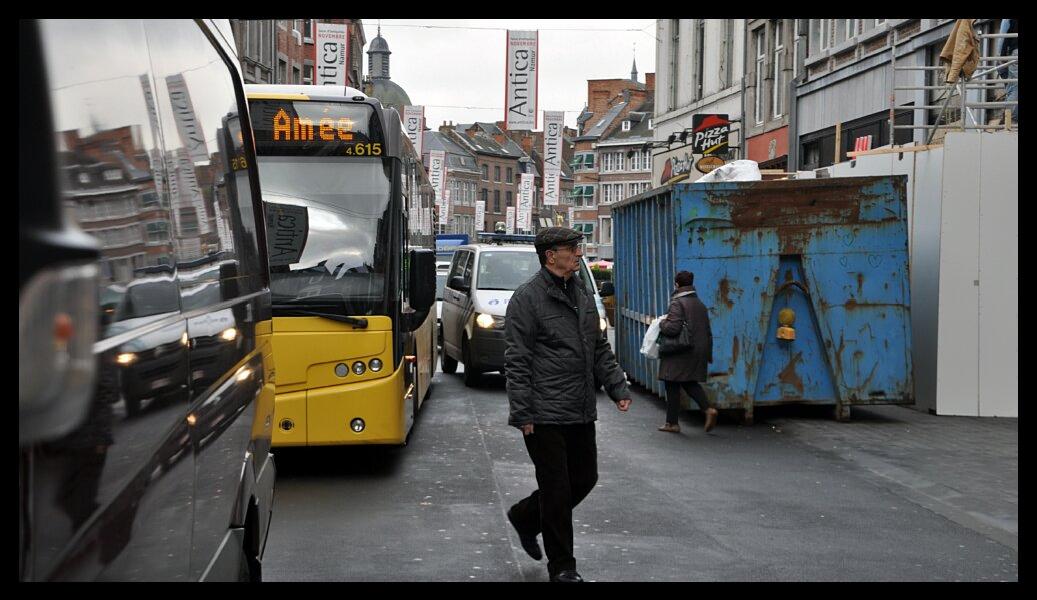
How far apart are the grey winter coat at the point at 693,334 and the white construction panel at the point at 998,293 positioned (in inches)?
158

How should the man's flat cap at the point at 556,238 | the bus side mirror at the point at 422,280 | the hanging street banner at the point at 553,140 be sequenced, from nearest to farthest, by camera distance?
the man's flat cap at the point at 556,238 < the bus side mirror at the point at 422,280 < the hanging street banner at the point at 553,140

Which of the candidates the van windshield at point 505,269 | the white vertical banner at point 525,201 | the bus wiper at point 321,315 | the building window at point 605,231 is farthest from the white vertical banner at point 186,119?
the building window at point 605,231

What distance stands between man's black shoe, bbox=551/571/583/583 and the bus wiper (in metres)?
3.84

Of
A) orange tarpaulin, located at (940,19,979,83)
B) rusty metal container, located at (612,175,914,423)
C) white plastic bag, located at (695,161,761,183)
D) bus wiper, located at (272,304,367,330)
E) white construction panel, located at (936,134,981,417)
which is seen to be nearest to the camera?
bus wiper, located at (272,304,367,330)

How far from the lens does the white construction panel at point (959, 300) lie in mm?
15078

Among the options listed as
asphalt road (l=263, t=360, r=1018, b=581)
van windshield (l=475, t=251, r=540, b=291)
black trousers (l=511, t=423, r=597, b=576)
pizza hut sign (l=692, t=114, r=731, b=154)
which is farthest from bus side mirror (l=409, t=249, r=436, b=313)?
pizza hut sign (l=692, t=114, r=731, b=154)

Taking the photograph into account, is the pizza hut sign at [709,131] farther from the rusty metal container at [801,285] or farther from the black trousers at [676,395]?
the black trousers at [676,395]

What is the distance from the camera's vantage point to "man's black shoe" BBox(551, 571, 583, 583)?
6.35 meters

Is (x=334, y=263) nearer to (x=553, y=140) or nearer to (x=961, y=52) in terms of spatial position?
→ (x=961, y=52)

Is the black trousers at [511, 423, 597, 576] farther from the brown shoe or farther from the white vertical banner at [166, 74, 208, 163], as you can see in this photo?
the brown shoe

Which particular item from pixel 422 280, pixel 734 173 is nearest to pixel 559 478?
pixel 422 280

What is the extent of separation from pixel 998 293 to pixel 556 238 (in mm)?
10061

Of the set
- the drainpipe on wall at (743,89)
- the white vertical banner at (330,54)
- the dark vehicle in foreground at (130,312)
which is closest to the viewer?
the dark vehicle in foreground at (130,312)
